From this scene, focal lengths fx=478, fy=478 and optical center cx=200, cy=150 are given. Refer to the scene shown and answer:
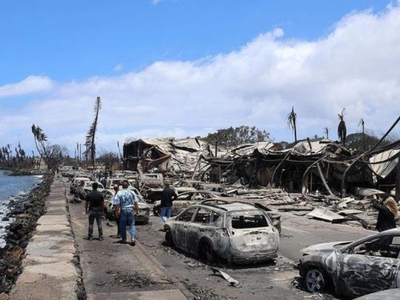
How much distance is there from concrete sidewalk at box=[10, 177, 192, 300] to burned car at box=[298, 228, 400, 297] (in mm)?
2467

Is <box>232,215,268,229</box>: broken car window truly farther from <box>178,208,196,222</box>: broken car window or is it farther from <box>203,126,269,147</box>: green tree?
<box>203,126,269,147</box>: green tree

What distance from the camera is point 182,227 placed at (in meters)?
13.2

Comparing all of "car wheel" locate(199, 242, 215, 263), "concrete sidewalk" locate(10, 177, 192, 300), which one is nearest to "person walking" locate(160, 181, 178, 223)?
"concrete sidewalk" locate(10, 177, 192, 300)

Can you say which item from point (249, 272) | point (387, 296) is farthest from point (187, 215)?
point (387, 296)

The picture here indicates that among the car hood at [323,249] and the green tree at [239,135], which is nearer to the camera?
the car hood at [323,249]

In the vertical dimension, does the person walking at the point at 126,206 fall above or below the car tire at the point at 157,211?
above

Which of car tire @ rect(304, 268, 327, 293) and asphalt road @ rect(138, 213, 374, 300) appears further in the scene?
asphalt road @ rect(138, 213, 374, 300)

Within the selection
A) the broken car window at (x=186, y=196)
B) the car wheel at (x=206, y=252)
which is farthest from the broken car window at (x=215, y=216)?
the broken car window at (x=186, y=196)

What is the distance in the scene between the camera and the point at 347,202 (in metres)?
25.0

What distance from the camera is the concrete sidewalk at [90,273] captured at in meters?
8.50

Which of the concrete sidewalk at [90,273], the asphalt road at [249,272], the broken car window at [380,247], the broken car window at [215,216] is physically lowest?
the asphalt road at [249,272]

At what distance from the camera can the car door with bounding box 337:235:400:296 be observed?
7.75m

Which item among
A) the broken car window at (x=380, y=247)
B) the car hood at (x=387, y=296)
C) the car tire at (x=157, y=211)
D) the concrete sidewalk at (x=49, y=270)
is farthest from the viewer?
the car tire at (x=157, y=211)

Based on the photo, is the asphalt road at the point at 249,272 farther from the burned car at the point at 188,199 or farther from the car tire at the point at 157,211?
the car tire at the point at 157,211
